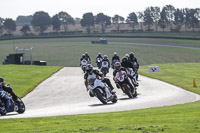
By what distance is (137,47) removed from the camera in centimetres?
9000

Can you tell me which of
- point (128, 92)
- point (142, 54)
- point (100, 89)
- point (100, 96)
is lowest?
point (142, 54)

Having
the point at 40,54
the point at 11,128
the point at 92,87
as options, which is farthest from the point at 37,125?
the point at 40,54

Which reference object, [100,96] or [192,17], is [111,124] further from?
[192,17]

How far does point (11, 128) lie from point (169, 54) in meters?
66.8

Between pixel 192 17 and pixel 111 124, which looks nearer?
pixel 111 124

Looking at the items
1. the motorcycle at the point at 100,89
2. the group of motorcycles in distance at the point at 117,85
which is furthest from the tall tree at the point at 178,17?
the motorcycle at the point at 100,89

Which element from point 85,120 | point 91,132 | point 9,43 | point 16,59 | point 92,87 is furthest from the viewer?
point 9,43

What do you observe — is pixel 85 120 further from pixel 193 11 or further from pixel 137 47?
pixel 193 11

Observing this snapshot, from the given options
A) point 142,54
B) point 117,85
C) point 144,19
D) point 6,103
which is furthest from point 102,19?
point 6,103

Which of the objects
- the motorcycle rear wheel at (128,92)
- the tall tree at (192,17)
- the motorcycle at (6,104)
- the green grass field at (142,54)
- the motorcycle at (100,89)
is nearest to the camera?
the motorcycle at (6,104)

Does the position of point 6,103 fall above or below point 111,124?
below

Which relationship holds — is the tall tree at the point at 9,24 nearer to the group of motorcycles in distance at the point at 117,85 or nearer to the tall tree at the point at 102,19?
the tall tree at the point at 102,19

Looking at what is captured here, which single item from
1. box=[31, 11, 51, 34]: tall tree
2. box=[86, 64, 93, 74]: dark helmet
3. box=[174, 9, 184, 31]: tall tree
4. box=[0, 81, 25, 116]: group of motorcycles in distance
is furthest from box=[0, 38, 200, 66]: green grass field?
box=[31, 11, 51, 34]: tall tree

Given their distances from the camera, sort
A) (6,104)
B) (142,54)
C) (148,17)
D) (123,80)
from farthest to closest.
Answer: (148,17)
(142,54)
(123,80)
(6,104)
